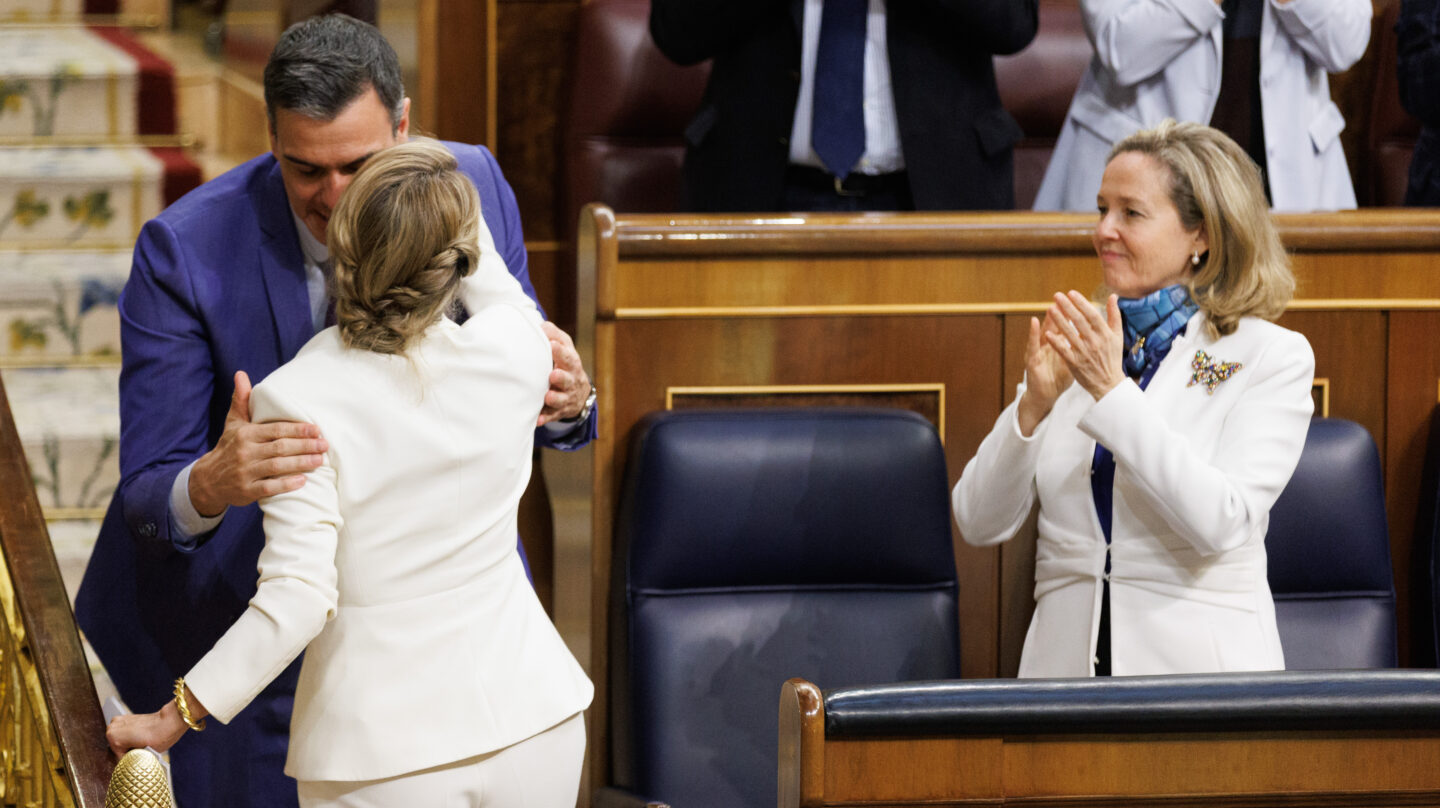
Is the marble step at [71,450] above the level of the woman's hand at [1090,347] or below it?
below

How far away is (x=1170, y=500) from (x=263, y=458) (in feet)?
3.57

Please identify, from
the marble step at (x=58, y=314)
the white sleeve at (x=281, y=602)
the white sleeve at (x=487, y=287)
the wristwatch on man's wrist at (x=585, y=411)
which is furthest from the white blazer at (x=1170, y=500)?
the marble step at (x=58, y=314)

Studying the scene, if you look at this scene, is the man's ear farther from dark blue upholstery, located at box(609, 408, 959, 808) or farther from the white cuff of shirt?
dark blue upholstery, located at box(609, 408, 959, 808)

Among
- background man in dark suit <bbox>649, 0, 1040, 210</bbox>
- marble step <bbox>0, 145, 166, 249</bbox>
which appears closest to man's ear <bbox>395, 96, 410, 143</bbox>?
background man in dark suit <bbox>649, 0, 1040, 210</bbox>

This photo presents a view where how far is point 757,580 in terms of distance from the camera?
244 centimetres

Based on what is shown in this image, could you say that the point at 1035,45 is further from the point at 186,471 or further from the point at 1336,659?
the point at 186,471

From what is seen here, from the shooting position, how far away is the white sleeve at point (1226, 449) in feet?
6.60

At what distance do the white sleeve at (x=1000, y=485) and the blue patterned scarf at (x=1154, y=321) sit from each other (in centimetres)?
15

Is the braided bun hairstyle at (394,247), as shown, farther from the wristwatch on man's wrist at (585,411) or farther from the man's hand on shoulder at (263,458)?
the wristwatch on man's wrist at (585,411)

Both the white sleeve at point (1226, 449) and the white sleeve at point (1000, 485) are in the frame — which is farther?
the white sleeve at point (1000, 485)

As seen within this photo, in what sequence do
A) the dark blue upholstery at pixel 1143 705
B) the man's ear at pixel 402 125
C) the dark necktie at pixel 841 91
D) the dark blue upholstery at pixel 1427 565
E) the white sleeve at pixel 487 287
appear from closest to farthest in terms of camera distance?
the dark blue upholstery at pixel 1143 705, the white sleeve at pixel 487 287, the man's ear at pixel 402 125, the dark blue upholstery at pixel 1427 565, the dark necktie at pixel 841 91

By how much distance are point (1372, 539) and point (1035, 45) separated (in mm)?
1772

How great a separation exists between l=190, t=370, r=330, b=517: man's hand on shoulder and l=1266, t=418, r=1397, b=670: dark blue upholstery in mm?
1545

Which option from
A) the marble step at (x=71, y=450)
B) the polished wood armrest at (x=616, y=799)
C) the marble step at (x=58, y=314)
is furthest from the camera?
the marble step at (x=58, y=314)
